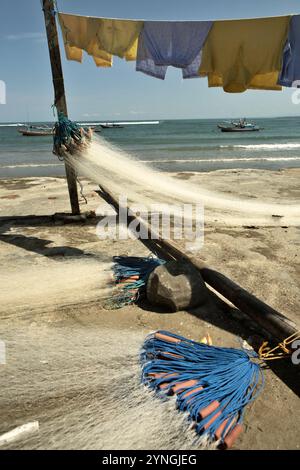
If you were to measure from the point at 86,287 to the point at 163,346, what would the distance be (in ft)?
4.70

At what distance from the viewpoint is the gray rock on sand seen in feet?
12.1

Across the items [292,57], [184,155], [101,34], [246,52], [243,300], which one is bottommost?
[184,155]

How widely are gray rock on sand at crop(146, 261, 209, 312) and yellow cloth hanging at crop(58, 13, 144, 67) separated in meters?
3.48

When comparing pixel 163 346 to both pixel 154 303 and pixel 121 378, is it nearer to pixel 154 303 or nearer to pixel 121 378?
pixel 121 378

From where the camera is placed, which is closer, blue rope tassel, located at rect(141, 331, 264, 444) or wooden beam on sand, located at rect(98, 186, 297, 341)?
blue rope tassel, located at rect(141, 331, 264, 444)

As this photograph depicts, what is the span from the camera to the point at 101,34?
5.37m

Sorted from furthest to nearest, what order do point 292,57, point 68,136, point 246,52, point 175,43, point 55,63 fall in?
point 55,63
point 68,136
point 175,43
point 246,52
point 292,57

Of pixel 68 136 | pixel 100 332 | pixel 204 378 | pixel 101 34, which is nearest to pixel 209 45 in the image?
pixel 101 34

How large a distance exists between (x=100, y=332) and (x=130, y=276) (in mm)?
1073

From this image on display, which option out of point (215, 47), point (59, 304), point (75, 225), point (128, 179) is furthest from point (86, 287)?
point (215, 47)

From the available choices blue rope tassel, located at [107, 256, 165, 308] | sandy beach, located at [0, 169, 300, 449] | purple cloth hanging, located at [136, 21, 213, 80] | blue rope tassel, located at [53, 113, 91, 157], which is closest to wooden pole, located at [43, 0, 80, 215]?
blue rope tassel, located at [53, 113, 91, 157]

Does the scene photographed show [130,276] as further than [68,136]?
No

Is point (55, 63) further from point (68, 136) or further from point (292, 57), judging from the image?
point (292, 57)

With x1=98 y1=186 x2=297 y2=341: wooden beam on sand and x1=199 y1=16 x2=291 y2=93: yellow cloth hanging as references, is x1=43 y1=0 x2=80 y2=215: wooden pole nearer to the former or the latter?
x1=199 y1=16 x2=291 y2=93: yellow cloth hanging
